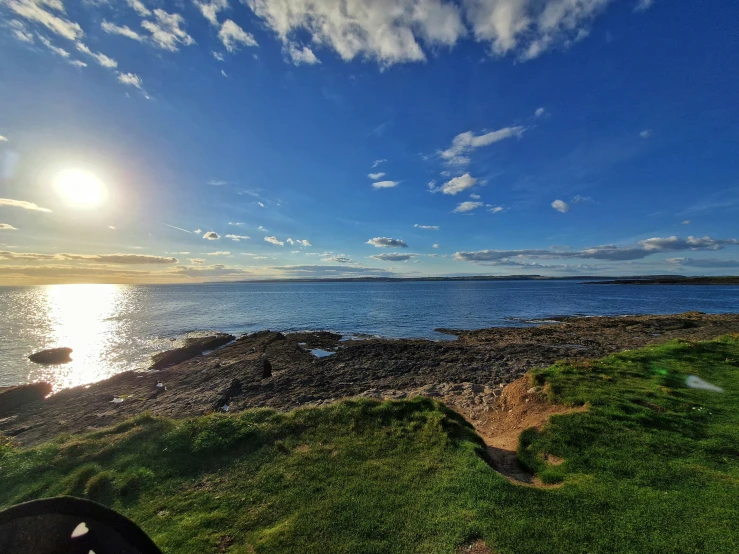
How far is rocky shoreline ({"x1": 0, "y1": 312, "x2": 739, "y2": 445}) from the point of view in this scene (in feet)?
62.8

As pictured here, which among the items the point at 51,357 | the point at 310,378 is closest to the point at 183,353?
the point at 51,357

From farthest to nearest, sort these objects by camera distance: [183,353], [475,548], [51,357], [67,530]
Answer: [51,357]
[183,353]
[475,548]
[67,530]

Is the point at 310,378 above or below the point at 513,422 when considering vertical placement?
below

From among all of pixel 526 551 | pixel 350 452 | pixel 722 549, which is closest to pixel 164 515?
pixel 350 452

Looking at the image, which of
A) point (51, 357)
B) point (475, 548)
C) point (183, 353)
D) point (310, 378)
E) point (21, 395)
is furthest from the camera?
point (51, 357)

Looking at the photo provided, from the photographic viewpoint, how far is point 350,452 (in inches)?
377

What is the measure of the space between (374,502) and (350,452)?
7.70 feet

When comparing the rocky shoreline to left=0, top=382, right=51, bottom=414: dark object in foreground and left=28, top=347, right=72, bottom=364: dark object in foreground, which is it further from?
left=28, top=347, right=72, bottom=364: dark object in foreground

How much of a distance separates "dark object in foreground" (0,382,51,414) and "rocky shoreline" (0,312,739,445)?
15.7 inches

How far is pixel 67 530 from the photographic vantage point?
371cm

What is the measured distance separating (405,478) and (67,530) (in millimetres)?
6680

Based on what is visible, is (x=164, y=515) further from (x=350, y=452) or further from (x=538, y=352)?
(x=538, y=352)

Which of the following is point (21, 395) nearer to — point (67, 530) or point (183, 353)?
point (183, 353)

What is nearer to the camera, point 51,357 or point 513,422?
point 513,422
